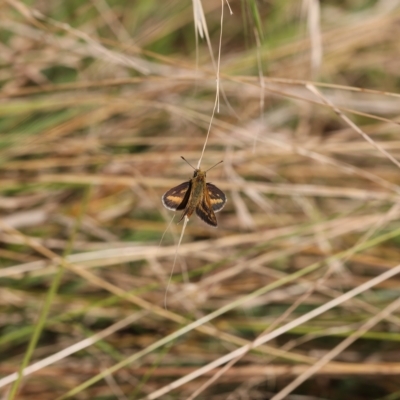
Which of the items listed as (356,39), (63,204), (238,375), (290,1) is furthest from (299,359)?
(290,1)

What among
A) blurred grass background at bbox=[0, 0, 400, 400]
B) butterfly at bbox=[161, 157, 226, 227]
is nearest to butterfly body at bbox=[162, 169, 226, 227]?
butterfly at bbox=[161, 157, 226, 227]

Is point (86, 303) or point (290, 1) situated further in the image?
point (290, 1)

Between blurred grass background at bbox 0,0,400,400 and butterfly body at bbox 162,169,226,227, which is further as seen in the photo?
blurred grass background at bbox 0,0,400,400

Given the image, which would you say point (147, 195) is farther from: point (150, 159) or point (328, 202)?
point (328, 202)

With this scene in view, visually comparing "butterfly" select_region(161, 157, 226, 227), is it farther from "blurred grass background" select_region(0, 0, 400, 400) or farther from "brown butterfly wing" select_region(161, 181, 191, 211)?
"blurred grass background" select_region(0, 0, 400, 400)

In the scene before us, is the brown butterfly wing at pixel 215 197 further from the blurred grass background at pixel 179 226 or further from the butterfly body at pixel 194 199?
the blurred grass background at pixel 179 226

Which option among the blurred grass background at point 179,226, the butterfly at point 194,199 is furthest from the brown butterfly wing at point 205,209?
the blurred grass background at point 179,226
